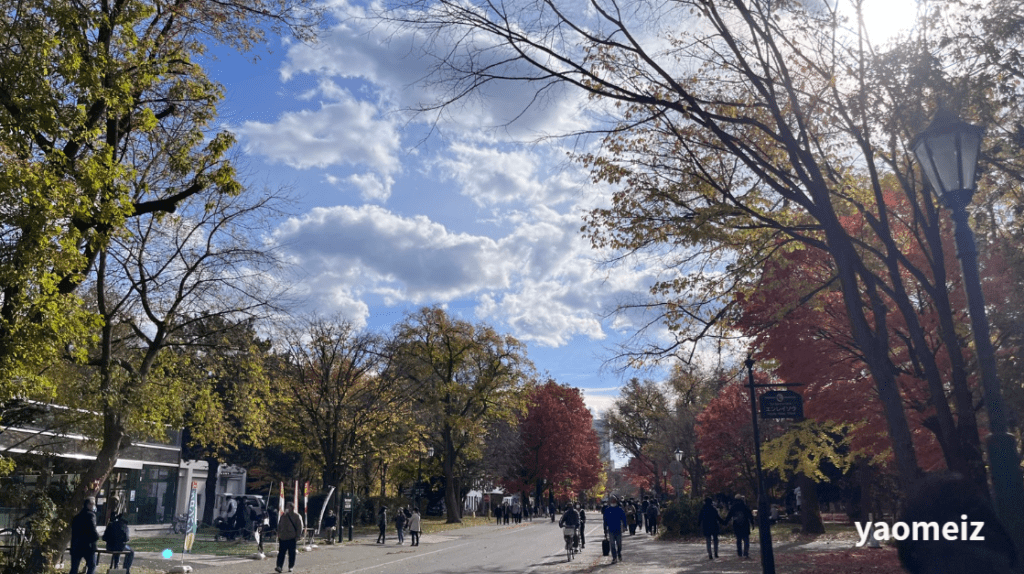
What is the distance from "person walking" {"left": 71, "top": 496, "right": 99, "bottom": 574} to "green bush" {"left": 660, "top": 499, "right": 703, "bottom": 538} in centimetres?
2334

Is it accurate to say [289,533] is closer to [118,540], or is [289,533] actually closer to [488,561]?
[118,540]

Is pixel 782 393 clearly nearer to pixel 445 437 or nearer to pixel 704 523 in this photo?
pixel 704 523

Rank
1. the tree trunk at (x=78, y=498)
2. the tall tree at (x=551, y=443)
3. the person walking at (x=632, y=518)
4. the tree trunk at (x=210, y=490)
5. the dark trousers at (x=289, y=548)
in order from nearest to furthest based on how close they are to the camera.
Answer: the tree trunk at (x=78, y=498)
the dark trousers at (x=289, y=548)
the person walking at (x=632, y=518)
the tree trunk at (x=210, y=490)
the tall tree at (x=551, y=443)

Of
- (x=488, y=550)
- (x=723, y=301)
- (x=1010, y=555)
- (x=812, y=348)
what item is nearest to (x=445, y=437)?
(x=488, y=550)

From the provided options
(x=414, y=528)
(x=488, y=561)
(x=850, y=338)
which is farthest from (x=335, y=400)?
(x=850, y=338)

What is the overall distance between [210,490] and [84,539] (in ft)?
141

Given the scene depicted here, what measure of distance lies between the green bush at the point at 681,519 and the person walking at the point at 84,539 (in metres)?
23.3

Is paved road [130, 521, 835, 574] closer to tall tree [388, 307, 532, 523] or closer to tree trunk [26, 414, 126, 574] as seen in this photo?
tree trunk [26, 414, 126, 574]

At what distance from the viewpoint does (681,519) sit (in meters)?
31.6

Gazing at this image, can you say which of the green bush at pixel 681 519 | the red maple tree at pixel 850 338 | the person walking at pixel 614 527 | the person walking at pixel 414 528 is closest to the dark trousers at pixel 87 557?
the person walking at pixel 614 527

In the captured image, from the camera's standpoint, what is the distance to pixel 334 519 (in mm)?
33000

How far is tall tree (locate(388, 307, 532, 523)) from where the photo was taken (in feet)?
165

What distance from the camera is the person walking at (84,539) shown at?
1459cm

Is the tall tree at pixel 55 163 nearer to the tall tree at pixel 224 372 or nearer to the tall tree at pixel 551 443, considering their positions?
the tall tree at pixel 224 372
